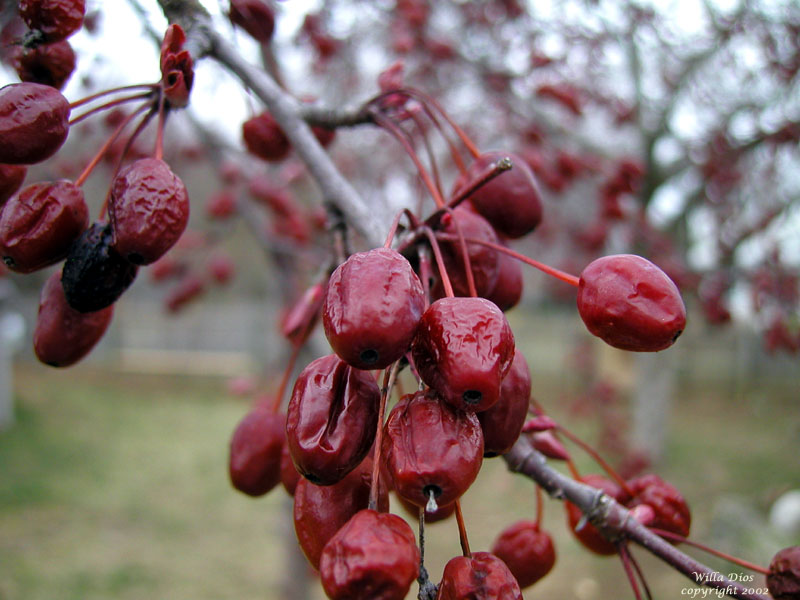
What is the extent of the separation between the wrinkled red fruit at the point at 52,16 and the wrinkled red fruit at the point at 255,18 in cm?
47

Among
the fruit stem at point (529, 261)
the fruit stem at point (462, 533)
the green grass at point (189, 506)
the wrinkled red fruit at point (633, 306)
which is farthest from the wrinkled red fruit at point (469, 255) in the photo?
the green grass at point (189, 506)

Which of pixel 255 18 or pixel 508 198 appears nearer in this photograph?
pixel 508 198

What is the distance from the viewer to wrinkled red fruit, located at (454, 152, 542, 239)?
3.55 feet

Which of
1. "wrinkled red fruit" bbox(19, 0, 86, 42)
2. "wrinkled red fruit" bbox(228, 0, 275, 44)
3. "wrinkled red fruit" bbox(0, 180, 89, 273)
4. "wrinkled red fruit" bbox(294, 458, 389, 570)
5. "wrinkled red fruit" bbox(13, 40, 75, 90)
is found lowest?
"wrinkled red fruit" bbox(294, 458, 389, 570)

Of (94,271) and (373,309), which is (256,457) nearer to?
(94,271)

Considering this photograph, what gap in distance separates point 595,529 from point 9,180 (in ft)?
3.77

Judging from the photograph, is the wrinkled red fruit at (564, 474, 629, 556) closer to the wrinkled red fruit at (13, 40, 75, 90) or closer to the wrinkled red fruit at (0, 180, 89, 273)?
the wrinkled red fruit at (0, 180, 89, 273)

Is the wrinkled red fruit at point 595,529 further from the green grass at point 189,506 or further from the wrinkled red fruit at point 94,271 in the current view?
the green grass at point 189,506

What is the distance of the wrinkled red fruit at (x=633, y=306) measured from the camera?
30.6 inches

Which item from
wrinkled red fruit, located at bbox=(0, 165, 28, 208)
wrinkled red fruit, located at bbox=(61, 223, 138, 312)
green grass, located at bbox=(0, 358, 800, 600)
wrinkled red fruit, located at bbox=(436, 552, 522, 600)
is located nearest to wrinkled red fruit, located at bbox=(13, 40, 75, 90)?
wrinkled red fruit, located at bbox=(0, 165, 28, 208)

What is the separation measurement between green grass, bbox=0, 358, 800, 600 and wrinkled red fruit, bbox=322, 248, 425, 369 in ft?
9.11

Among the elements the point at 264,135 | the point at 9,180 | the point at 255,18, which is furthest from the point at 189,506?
the point at 9,180

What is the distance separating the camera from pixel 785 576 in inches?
38.5

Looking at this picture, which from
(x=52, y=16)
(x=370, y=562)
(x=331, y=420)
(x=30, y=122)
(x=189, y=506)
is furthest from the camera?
(x=189, y=506)
